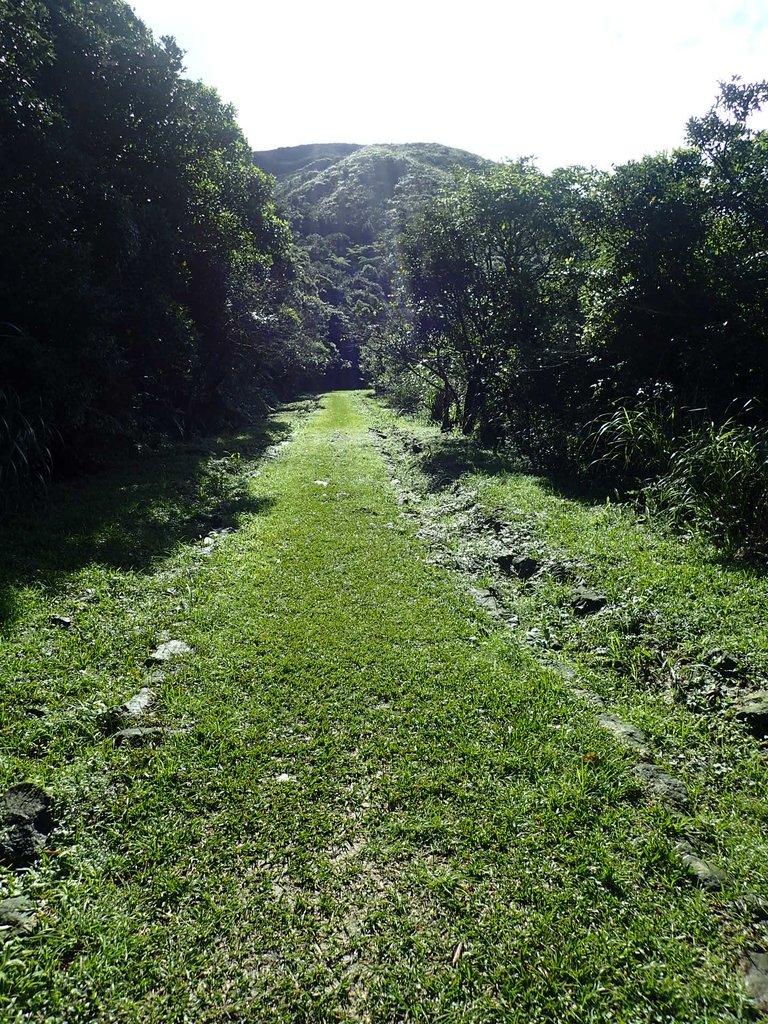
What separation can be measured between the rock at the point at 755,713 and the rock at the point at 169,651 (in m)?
4.76

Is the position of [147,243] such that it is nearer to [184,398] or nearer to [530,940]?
[184,398]

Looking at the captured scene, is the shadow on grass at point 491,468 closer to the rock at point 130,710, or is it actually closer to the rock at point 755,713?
the rock at point 755,713

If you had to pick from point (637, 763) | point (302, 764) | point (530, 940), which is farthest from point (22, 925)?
point (637, 763)

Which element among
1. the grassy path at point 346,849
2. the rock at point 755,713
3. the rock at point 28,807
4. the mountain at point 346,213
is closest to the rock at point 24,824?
the rock at point 28,807

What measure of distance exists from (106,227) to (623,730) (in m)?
12.5

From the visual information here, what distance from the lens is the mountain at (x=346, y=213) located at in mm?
55969

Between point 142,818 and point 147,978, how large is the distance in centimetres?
98

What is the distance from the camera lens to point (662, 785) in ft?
11.3

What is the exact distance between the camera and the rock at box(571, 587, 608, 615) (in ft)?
17.9

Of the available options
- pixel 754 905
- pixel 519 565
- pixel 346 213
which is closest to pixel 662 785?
pixel 754 905

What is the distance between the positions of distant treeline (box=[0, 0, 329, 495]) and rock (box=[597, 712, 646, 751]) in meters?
9.19

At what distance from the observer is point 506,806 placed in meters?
3.34

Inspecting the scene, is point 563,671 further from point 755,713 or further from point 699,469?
point 699,469

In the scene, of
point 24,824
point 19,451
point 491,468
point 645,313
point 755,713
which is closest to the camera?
point 24,824
